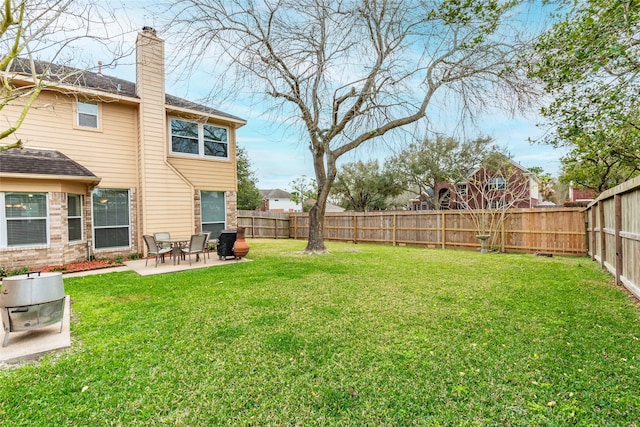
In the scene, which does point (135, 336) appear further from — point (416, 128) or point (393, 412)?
point (416, 128)

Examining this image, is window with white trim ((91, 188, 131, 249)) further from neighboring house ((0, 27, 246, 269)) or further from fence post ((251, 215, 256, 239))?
fence post ((251, 215, 256, 239))

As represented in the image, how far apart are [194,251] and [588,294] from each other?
345 inches

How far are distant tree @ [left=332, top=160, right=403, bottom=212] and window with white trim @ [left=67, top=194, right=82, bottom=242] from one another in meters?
21.8

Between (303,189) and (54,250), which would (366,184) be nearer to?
(303,189)

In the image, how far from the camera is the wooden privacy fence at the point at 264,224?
18172 millimetres

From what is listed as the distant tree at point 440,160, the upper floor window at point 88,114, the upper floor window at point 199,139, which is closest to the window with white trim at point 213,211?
the upper floor window at point 199,139

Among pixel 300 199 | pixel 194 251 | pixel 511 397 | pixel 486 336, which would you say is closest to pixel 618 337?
pixel 486 336

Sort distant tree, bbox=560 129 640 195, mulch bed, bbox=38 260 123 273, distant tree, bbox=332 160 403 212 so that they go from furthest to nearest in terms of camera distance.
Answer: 1. distant tree, bbox=332 160 403 212
2. distant tree, bbox=560 129 640 195
3. mulch bed, bbox=38 260 123 273

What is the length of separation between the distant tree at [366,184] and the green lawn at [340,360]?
23.3 metres

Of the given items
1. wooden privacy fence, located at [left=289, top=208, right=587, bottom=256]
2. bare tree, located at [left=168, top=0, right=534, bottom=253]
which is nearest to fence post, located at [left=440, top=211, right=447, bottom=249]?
wooden privacy fence, located at [left=289, top=208, right=587, bottom=256]

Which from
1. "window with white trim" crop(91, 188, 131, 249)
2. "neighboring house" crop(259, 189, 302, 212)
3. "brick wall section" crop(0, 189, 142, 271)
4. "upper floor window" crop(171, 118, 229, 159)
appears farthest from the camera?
"neighboring house" crop(259, 189, 302, 212)

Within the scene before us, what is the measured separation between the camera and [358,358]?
3117mm

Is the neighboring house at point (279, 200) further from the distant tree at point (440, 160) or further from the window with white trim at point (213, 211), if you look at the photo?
the window with white trim at point (213, 211)

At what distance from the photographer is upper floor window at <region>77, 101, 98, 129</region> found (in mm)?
9125
